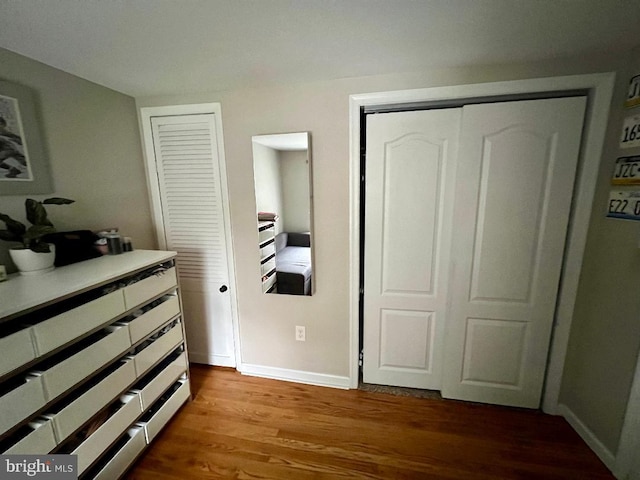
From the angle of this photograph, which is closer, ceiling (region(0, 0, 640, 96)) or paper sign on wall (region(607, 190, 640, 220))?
ceiling (region(0, 0, 640, 96))

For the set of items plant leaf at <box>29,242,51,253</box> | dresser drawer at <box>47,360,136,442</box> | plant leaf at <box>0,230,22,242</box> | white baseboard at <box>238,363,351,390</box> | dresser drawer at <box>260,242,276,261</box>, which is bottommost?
white baseboard at <box>238,363,351,390</box>

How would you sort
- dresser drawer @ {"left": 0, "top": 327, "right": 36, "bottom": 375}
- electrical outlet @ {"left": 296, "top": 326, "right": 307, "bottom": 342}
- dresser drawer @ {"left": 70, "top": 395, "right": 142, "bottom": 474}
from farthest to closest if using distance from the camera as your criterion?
electrical outlet @ {"left": 296, "top": 326, "right": 307, "bottom": 342}
dresser drawer @ {"left": 70, "top": 395, "right": 142, "bottom": 474}
dresser drawer @ {"left": 0, "top": 327, "right": 36, "bottom": 375}

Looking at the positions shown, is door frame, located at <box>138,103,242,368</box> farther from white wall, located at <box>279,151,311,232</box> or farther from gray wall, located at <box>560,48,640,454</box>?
gray wall, located at <box>560,48,640,454</box>

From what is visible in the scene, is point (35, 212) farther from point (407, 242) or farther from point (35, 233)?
point (407, 242)

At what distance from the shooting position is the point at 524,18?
105 centimetres

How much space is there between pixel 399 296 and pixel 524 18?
1.52 metres

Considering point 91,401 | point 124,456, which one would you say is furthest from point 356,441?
point 91,401

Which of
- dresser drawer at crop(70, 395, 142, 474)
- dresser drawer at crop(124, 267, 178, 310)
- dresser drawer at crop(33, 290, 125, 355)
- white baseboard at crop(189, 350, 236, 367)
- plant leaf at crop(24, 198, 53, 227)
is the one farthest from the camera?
white baseboard at crop(189, 350, 236, 367)

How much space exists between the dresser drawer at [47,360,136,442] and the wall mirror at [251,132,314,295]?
92cm

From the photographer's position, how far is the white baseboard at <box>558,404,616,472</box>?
1.37 meters

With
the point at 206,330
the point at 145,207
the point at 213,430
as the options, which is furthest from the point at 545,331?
the point at 145,207

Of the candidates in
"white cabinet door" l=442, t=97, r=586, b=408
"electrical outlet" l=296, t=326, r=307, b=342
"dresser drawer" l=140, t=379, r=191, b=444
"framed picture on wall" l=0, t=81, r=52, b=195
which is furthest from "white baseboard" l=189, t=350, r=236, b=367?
"white cabinet door" l=442, t=97, r=586, b=408

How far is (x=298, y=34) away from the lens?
1125mm

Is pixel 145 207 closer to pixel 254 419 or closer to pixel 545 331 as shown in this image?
pixel 254 419
